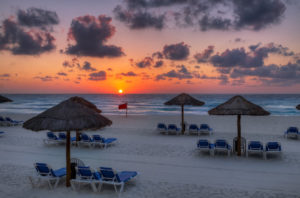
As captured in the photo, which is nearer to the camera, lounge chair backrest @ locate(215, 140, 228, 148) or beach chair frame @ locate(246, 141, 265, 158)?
beach chair frame @ locate(246, 141, 265, 158)

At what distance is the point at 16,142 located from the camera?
13.4m

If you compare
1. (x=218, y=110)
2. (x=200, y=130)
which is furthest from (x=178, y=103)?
(x=218, y=110)

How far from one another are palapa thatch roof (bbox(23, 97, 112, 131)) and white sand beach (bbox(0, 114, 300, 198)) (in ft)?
5.57

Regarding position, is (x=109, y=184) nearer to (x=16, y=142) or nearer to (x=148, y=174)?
(x=148, y=174)

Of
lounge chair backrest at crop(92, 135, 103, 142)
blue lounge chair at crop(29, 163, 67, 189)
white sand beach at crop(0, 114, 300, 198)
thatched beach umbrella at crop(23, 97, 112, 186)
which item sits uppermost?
thatched beach umbrella at crop(23, 97, 112, 186)

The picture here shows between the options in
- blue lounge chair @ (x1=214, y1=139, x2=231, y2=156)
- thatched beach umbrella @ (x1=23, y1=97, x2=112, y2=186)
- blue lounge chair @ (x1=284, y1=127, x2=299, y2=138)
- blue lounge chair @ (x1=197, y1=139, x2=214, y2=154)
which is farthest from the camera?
blue lounge chair @ (x1=284, y1=127, x2=299, y2=138)

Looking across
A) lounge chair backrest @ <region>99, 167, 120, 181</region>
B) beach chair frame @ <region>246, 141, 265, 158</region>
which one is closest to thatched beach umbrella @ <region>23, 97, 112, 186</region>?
lounge chair backrest @ <region>99, 167, 120, 181</region>

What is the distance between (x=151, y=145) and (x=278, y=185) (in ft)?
21.3

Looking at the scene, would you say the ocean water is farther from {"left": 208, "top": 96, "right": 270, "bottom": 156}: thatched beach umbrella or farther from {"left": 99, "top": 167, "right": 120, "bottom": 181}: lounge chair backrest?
{"left": 99, "top": 167, "right": 120, "bottom": 181}: lounge chair backrest

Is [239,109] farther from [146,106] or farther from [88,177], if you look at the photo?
[146,106]

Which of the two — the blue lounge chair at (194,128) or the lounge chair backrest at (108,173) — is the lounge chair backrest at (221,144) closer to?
the blue lounge chair at (194,128)

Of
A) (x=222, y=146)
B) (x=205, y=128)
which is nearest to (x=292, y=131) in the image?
(x=205, y=128)

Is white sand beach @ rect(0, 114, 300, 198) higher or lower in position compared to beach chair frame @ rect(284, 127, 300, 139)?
lower

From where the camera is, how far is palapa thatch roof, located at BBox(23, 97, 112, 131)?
6516 millimetres
